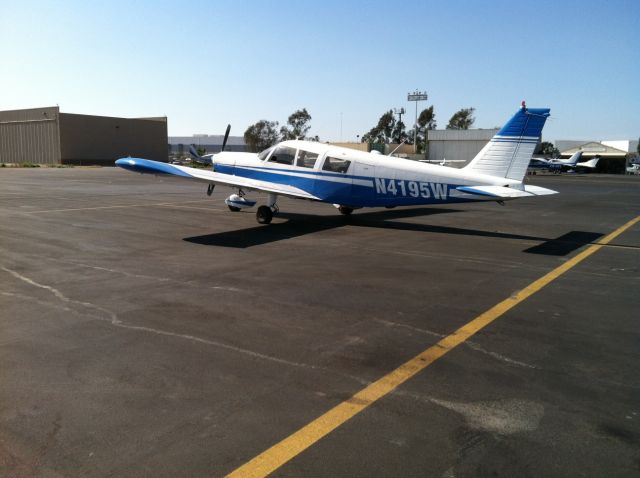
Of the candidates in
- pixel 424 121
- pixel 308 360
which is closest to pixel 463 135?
pixel 424 121

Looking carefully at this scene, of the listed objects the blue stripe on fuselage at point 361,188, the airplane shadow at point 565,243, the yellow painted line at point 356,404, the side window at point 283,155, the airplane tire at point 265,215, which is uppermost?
the side window at point 283,155

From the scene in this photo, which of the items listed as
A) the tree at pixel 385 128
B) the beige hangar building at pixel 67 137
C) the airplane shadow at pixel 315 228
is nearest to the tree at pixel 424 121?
the tree at pixel 385 128

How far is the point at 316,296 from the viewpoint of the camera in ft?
23.5

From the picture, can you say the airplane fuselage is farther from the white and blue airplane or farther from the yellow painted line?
the yellow painted line

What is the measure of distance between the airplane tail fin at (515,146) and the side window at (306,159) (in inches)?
193

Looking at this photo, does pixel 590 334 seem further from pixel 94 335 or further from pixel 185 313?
pixel 94 335

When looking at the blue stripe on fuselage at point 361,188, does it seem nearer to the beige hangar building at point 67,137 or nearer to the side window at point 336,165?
the side window at point 336,165

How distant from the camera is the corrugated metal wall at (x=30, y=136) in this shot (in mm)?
78125

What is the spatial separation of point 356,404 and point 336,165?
36.7 feet

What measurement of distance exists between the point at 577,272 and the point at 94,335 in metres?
8.09

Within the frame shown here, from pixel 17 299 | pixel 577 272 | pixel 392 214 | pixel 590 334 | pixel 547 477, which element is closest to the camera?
pixel 547 477

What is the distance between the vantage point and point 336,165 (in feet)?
47.9

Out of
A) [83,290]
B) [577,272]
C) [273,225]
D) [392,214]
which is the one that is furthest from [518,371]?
[392,214]

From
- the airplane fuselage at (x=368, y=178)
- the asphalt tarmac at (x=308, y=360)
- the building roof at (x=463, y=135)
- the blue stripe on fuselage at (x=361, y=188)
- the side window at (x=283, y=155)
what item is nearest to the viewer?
the asphalt tarmac at (x=308, y=360)
